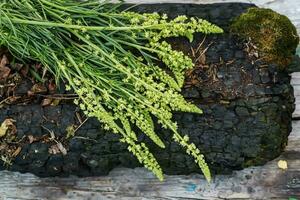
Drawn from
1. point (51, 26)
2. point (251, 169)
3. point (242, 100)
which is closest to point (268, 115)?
point (242, 100)

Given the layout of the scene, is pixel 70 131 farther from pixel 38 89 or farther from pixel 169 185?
pixel 169 185

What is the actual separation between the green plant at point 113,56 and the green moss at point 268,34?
7.0 inches

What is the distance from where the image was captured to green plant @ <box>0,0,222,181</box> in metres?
2.08

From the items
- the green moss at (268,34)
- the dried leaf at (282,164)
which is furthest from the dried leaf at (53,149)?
the dried leaf at (282,164)

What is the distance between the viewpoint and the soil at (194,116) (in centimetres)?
218

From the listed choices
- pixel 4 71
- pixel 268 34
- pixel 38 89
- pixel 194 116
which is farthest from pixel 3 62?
pixel 268 34

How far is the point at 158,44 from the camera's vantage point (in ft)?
6.91

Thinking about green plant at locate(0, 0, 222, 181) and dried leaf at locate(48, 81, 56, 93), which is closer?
green plant at locate(0, 0, 222, 181)

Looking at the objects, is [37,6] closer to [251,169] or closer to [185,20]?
[185,20]

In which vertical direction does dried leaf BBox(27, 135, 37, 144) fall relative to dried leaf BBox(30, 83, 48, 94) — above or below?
below

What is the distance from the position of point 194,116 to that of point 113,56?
14.4 inches

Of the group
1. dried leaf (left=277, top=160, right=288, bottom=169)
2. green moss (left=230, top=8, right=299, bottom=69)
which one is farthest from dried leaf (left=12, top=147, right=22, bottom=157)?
dried leaf (left=277, top=160, right=288, bottom=169)

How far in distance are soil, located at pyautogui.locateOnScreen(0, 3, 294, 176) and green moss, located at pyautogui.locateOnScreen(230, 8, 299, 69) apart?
3cm

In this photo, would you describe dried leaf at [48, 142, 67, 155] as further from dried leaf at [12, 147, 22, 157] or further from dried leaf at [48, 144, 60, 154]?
dried leaf at [12, 147, 22, 157]
